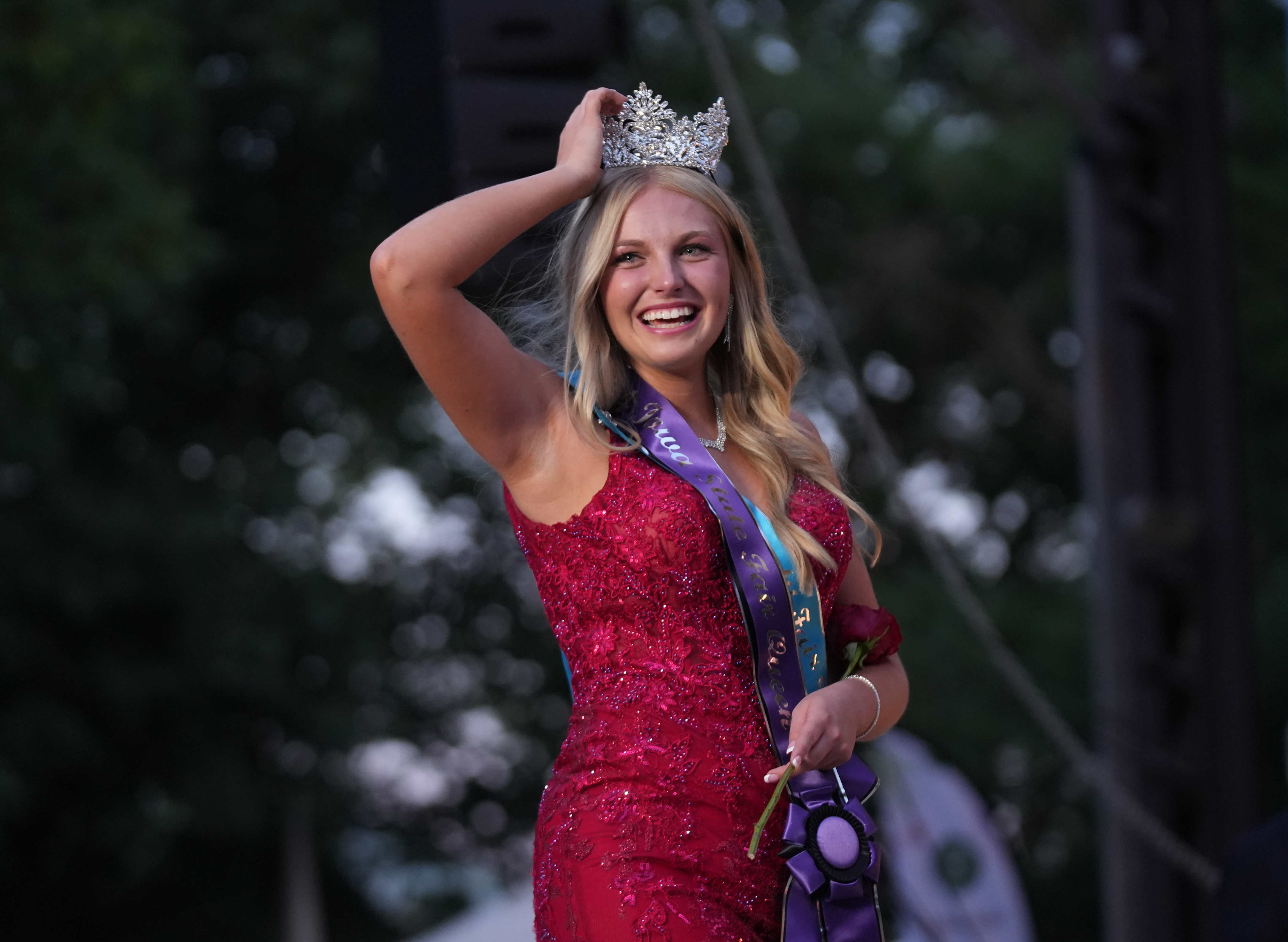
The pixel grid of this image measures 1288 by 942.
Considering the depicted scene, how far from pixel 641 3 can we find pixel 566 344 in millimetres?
11132

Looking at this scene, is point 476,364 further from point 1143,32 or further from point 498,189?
point 1143,32

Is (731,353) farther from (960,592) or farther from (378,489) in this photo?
(378,489)

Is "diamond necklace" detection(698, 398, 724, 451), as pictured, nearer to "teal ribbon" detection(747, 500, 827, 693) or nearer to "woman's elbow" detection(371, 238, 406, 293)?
"teal ribbon" detection(747, 500, 827, 693)

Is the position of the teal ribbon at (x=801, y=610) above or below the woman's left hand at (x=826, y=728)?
above

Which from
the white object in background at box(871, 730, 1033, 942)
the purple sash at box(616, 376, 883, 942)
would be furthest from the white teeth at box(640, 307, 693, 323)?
the white object in background at box(871, 730, 1033, 942)

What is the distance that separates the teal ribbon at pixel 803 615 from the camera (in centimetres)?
182

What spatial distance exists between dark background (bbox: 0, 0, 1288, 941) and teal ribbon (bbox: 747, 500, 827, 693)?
275 inches

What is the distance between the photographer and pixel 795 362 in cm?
A: 208

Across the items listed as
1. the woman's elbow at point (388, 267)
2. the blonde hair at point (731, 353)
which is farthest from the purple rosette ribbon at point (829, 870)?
the woman's elbow at point (388, 267)

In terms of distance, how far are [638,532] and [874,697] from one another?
346 mm

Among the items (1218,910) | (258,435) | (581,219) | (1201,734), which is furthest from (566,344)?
(258,435)

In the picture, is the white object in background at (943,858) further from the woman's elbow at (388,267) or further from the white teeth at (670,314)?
the woman's elbow at (388,267)

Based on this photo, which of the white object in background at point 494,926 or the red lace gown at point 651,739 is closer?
the red lace gown at point 651,739

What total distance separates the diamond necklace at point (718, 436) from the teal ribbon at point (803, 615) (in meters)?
0.14
